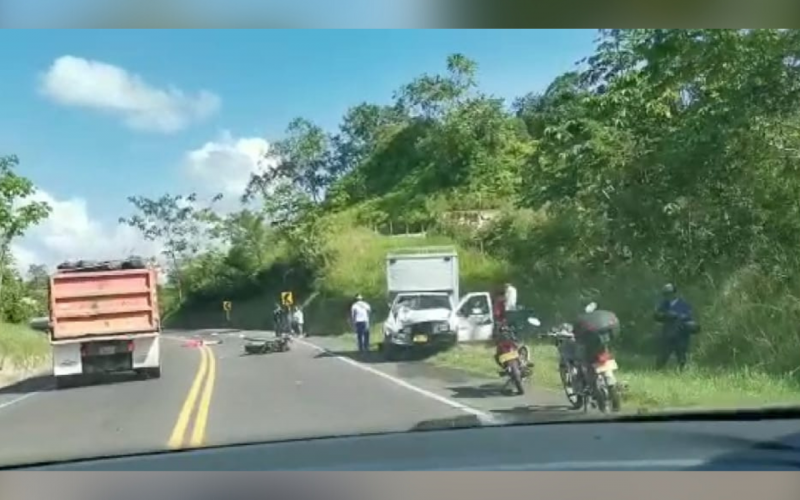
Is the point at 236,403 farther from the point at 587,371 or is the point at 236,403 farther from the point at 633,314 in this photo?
the point at 633,314

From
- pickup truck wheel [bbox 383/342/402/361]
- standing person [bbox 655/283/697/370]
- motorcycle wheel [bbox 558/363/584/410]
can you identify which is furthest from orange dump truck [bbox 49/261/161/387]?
standing person [bbox 655/283/697/370]

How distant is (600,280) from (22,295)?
193 centimetres

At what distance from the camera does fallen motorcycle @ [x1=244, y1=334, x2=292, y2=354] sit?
4.38 meters

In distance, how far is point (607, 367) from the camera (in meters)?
4.40

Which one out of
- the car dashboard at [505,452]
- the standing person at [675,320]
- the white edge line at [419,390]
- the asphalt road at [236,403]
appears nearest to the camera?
the car dashboard at [505,452]

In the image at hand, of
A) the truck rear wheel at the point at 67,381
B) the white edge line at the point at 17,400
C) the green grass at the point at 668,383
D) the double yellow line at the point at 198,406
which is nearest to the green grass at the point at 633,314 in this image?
the green grass at the point at 668,383

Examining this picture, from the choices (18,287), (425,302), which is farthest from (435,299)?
(18,287)

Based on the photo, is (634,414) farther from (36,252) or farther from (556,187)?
(36,252)

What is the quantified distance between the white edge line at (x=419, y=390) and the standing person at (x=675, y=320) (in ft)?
2.26

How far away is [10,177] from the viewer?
4.15m

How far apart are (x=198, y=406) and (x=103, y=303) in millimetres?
456

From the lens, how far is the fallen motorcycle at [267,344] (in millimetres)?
4375

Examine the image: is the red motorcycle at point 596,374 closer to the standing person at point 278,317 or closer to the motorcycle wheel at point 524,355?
the motorcycle wheel at point 524,355
